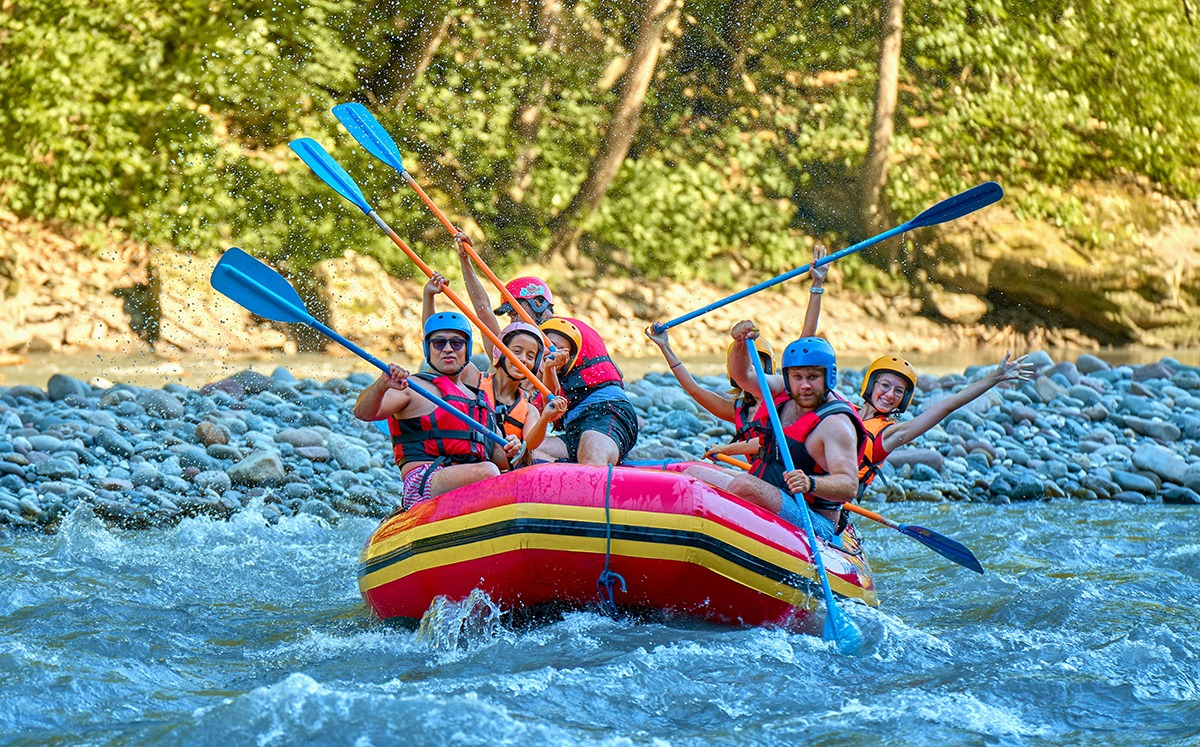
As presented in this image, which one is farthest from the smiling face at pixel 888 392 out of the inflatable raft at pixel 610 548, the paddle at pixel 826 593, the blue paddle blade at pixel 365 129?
the blue paddle blade at pixel 365 129

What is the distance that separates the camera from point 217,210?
14.1 metres

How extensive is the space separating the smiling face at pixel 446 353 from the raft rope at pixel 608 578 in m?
0.97

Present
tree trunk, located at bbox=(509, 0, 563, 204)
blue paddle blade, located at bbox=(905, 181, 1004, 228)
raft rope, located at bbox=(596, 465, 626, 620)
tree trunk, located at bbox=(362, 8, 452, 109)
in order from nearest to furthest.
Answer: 1. raft rope, located at bbox=(596, 465, 626, 620)
2. blue paddle blade, located at bbox=(905, 181, 1004, 228)
3. tree trunk, located at bbox=(362, 8, 452, 109)
4. tree trunk, located at bbox=(509, 0, 563, 204)

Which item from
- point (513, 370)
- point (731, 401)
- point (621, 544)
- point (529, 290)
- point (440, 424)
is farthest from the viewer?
point (731, 401)

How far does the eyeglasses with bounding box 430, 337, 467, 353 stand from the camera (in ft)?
17.3

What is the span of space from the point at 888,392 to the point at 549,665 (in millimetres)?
2255

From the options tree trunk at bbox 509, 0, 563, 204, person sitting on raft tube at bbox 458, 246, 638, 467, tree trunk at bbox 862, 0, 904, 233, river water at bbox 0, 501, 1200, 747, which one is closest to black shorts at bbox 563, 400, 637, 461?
person sitting on raft tube at bbox 458, 246, 638, 467

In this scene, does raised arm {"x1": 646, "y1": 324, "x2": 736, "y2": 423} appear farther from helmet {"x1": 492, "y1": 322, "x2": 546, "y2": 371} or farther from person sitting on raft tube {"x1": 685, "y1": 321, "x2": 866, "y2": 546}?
person sitting on raft tube {"x1": 685, "y1": 321, "x2": 866, "y2": 546}

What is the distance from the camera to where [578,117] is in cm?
1617

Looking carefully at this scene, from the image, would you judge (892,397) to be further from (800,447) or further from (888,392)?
(800,447)

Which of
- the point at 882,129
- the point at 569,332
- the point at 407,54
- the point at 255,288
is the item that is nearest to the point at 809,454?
the point at 569,332

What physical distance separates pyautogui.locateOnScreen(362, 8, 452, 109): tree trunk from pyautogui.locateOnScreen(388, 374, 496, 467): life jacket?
10708 millimetres

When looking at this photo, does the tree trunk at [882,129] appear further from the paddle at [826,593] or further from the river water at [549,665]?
the paddle at [826,593]

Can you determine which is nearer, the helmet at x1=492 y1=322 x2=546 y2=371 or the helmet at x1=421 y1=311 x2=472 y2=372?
the helmet at x1=421 y1=311 x2=472 y2=372
